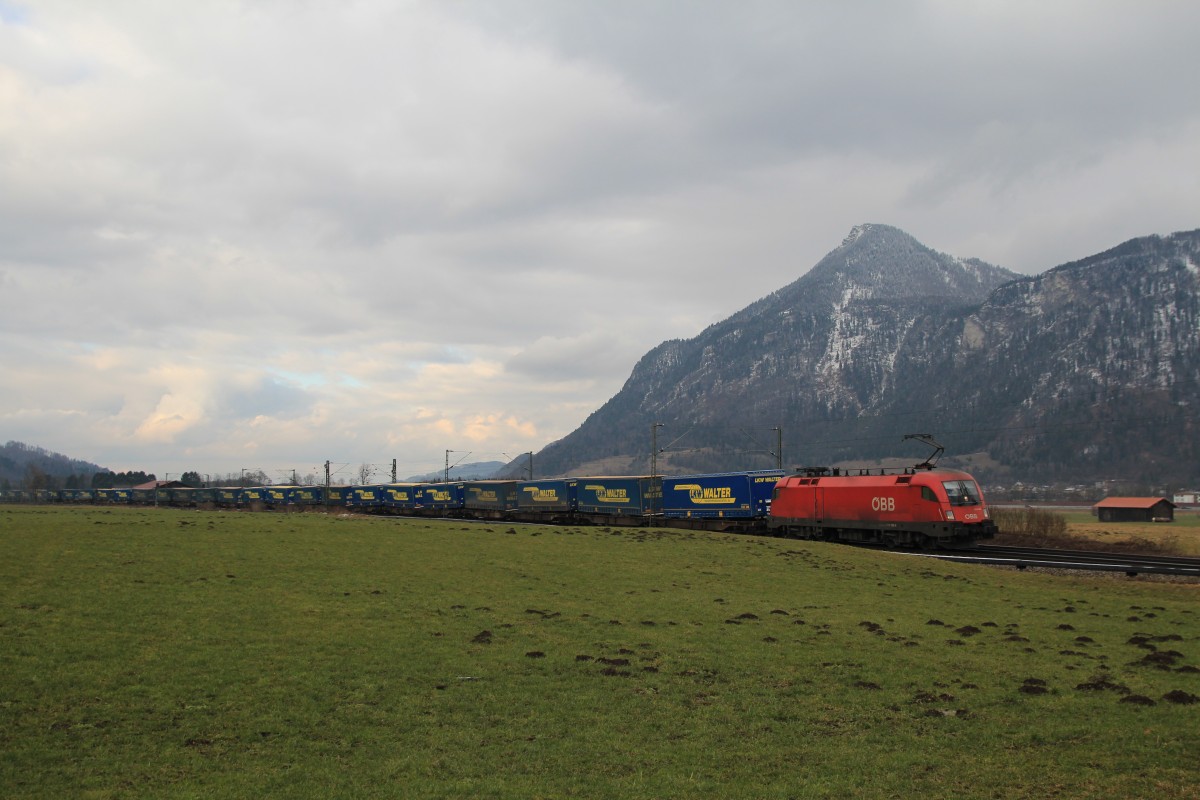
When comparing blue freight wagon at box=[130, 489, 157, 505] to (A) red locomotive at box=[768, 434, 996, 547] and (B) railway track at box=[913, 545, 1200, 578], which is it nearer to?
(A) red locomotive at box=[768, 434, 996, 547]

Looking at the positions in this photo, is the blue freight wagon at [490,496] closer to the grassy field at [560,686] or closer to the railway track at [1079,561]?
the railway track at [1079,561]

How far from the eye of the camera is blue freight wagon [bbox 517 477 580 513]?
75.6 m

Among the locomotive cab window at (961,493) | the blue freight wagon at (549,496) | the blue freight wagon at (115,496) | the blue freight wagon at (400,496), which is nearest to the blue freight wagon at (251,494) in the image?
the blue freight wagon at (400,496)

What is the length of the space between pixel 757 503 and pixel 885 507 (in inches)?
471

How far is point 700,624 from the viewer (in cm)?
2209

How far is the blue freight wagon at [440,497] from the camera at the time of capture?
9356 centimetres

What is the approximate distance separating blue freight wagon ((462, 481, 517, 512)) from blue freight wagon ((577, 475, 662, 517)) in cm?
1227

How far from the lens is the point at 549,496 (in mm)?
78000

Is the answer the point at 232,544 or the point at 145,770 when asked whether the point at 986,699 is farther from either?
the point at 232,544

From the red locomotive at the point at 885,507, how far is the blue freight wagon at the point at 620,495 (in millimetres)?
13664

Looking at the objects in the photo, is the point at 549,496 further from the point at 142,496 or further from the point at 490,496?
the point at 142,496

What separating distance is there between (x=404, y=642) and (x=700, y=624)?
8080mm

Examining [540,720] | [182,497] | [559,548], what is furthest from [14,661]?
[182,497]

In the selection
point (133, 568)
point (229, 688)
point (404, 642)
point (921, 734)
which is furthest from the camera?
point (133, 568)
